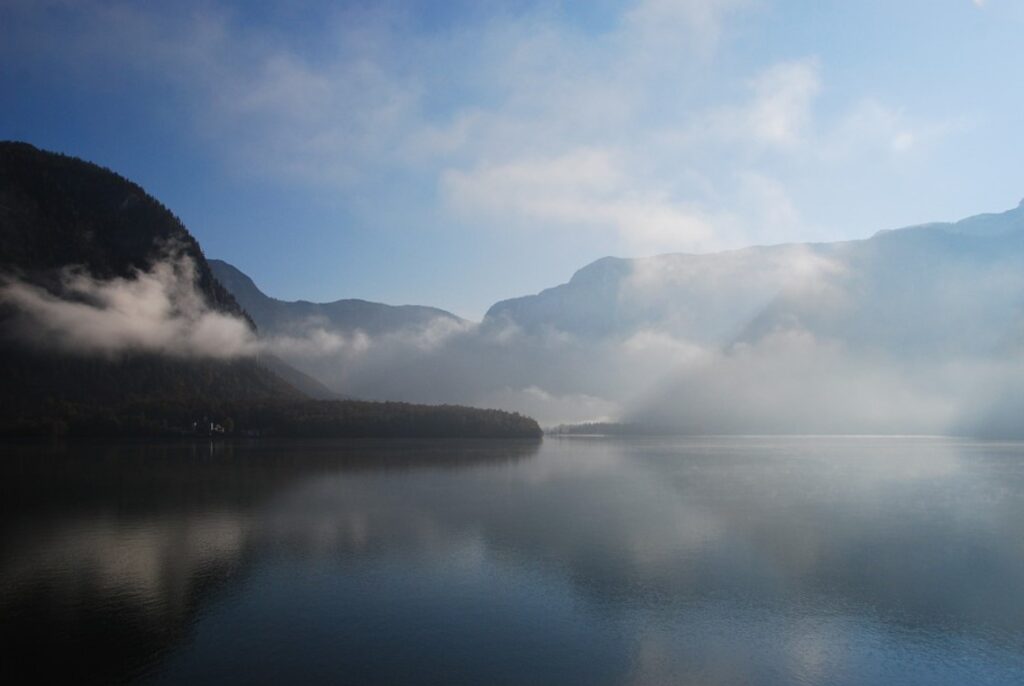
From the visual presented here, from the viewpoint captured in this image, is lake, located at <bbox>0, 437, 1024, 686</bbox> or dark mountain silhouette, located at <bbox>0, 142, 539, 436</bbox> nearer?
lake, located at <bbox>0, 437, 1024, 686</bbox>

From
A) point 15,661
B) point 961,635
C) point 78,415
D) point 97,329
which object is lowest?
point 961,635

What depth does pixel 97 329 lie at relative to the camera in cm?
17925

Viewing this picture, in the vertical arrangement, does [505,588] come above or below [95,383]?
below

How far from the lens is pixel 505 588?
26.1m

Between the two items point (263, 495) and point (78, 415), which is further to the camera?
point (78, 415)

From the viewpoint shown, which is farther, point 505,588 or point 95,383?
point 95,383

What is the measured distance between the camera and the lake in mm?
18578

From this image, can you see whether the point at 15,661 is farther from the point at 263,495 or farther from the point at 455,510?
the point at 263,495

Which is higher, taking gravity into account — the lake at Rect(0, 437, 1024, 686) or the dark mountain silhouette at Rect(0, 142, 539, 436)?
the dark mountain silhouette at Rect(0, 142, 539, 436)

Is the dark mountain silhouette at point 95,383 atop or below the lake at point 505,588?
atop

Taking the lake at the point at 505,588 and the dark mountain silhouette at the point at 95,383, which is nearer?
the lake at the point at 505,588

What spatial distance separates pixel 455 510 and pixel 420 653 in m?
27.4

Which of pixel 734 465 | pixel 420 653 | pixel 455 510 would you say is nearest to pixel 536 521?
pixel 455 510

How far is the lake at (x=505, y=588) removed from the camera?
18.6 m
